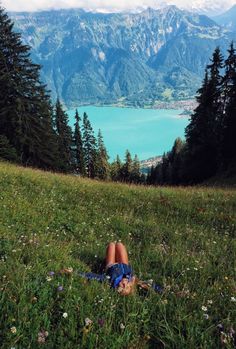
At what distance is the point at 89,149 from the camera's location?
74312 millimetres

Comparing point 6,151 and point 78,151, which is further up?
point 78,151

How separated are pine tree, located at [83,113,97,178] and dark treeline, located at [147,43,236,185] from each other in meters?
24.8

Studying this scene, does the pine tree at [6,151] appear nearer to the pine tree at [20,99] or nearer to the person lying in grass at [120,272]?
the pine tree at [20,99]

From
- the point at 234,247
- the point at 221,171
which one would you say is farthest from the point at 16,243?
the point at 221,171

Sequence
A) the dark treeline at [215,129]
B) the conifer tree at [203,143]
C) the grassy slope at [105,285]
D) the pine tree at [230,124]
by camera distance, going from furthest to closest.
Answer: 1. the conifer tree at [203,143]
2. the dark treeline at [215,129]
3. the pine tree at [230,124]
4. the grassy slope at [105,285]

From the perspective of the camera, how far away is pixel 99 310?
4.29 metres

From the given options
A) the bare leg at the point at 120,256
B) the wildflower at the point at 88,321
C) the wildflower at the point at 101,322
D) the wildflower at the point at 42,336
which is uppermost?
the bare leg at the point at 120,256

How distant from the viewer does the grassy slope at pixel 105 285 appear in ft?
12.8

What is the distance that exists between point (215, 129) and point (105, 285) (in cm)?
4441

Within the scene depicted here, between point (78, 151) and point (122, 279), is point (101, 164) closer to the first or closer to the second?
point (78, 151)

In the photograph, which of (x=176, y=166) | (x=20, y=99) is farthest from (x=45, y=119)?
(x=176, y=166)

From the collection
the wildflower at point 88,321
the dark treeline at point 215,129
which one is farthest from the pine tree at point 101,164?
the wildflower at point 88,321

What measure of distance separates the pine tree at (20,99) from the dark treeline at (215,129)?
62.2 ft

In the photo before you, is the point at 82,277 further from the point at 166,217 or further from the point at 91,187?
the point at 91,187
